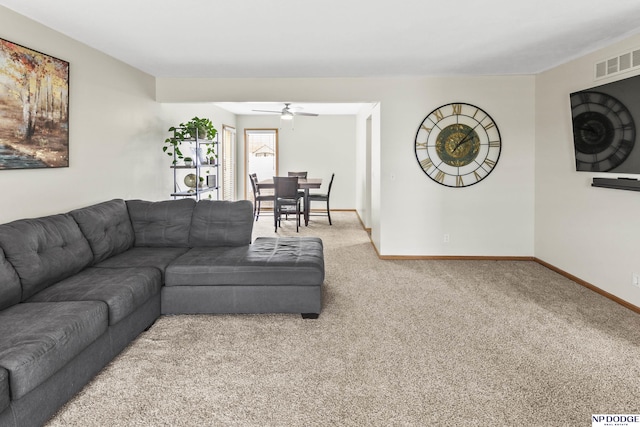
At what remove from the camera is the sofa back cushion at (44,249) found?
2732 mm

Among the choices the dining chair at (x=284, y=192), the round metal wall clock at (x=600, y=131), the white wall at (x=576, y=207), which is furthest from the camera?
the dining chair at (x=284, y=192)

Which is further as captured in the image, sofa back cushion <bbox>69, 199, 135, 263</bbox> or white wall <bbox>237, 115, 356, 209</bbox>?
white wall <bbox>237, 115, 356, 209</bbox>

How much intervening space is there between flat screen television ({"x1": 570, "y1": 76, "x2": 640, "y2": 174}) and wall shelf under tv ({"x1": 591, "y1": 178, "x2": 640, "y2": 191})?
7cm

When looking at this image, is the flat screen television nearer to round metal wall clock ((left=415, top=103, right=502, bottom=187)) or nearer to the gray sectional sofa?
round metal wall clock ((left=415, top=103, right=502, bottom=187))

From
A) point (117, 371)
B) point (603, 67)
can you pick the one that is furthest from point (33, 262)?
point (603, 67)

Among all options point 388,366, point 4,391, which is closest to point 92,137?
point 4,391

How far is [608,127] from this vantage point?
12.8ft

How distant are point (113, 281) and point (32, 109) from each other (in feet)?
4.88

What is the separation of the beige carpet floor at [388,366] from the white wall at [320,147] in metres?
6.36

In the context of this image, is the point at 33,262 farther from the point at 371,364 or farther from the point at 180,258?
the point at 371,364

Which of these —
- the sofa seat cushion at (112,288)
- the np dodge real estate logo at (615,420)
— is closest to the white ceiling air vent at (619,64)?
the np dodge real estate logo at (615,420)

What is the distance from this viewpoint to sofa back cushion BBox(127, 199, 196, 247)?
426 cm

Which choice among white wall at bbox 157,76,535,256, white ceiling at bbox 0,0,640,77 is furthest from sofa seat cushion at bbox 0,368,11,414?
white wall at bbox 157,76,535,256

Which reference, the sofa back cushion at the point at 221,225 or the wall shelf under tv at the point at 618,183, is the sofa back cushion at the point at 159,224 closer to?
the sofa back cushion at the point at 221,225
